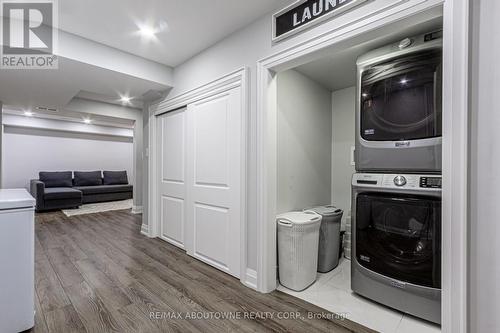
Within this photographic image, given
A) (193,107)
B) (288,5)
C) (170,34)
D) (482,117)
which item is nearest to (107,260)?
(193,107)

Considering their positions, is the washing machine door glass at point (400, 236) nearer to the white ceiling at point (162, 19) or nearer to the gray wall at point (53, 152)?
the white ceiling at point (162, 19)

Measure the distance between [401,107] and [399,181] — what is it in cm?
58

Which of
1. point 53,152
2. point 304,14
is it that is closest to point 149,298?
point 304,14

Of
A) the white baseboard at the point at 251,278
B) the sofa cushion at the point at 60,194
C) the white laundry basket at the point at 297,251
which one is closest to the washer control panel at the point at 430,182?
the white laundry basket at the point at 297,251

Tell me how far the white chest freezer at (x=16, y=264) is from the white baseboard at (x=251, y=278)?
1.55 meters

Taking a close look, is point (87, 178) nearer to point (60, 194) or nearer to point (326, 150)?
point (60, 194)

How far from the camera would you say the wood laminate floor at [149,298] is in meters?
1.60

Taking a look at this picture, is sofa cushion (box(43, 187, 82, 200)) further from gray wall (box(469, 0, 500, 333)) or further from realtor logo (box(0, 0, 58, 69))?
gray wall (box(469, 0, 500, 333))

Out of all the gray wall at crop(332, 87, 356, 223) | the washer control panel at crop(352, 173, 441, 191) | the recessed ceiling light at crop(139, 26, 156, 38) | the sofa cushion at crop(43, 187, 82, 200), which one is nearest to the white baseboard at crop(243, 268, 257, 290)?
the washer control panel at crop(352, 173, 441, 191)

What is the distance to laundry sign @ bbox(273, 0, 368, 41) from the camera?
156 cm

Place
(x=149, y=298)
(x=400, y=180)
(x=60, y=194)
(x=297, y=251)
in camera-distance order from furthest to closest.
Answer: (x=60, y=194) < (x=297, y=251) < (x=149, y=298) < (x=400, y=180)

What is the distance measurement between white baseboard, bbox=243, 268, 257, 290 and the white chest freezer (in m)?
1.55

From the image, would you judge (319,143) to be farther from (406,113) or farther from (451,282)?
(451,282)

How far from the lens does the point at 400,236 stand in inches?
69.7
